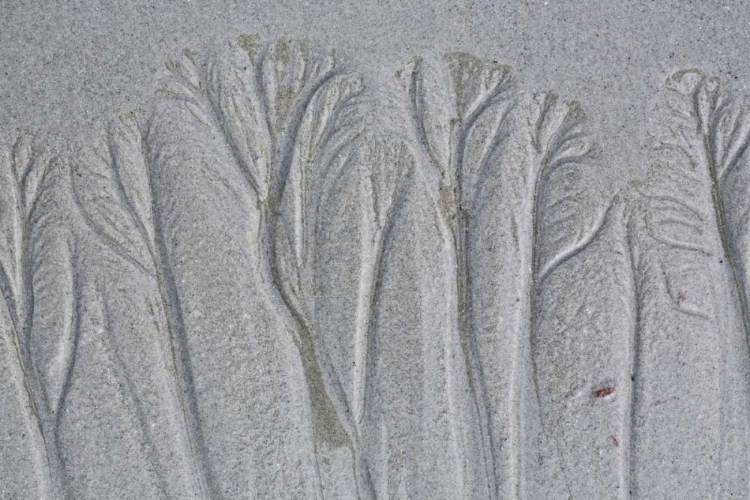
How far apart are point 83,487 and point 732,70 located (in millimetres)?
2469

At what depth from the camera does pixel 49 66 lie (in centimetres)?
188

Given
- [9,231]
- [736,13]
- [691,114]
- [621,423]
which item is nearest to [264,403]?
[9,231]

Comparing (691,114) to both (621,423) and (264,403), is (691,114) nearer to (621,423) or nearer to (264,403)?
(621,423)

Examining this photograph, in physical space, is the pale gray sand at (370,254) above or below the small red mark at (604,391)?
above

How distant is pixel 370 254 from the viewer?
1.89 m

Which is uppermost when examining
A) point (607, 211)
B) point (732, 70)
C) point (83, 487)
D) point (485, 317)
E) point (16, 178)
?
point (732, 70)

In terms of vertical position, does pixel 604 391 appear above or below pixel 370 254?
below

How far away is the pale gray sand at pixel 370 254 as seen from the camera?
185 centimetres

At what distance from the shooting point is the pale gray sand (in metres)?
1.85

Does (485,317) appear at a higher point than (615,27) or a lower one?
lower

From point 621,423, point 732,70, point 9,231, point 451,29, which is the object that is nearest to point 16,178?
point 9,231

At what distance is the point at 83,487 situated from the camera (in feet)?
6.03

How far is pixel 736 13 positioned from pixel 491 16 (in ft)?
2.65

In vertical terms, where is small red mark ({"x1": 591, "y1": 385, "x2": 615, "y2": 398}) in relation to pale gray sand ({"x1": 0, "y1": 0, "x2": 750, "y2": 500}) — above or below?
below
